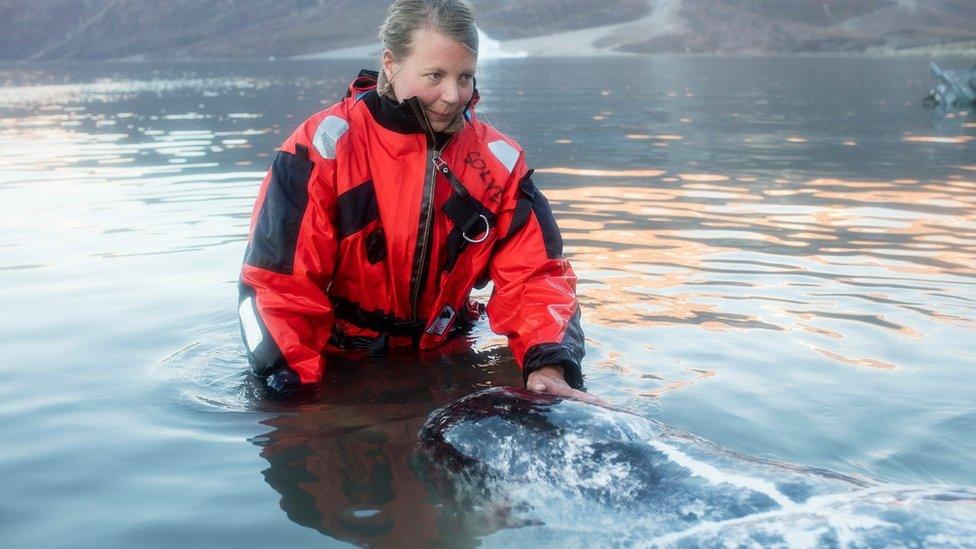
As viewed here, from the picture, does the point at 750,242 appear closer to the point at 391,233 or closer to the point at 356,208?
the point at 391,233

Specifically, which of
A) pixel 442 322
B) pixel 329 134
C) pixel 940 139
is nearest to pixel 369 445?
pixel 442 322

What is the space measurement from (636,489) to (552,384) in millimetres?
943

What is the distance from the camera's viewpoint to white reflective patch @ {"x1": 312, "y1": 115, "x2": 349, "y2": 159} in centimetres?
409

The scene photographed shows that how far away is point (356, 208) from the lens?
411cm

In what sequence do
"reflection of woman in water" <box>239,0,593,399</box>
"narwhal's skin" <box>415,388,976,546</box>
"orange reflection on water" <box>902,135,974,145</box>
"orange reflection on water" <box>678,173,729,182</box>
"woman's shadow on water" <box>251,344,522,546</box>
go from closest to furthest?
1. "narwhal's skin" <box>415,388,976,546</box>
2. "woman's shadow on water" <box>251,344,522,546</box>
3. "reflection of woman in water" <box>239,0,593,399</box>
4. "orange reflection on water" <box>678,173,729,182</box>
5. "orange reflection on water" <box>902,135,974,145</box>

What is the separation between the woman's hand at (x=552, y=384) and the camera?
3.36 metres

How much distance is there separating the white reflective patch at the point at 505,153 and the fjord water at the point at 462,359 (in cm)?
101

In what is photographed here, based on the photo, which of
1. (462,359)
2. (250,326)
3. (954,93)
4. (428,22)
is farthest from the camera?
(954,93)

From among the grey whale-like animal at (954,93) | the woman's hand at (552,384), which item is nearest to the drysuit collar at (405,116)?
the woman's hand at (552,384)

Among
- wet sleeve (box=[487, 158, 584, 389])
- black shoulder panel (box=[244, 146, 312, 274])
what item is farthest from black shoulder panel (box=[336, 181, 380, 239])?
wet sleeve (box=[487, 158, 584, 389])

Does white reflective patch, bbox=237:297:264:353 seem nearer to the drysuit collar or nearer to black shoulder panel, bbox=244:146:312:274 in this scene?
black shoulder panel, bbox=244:146:312:274

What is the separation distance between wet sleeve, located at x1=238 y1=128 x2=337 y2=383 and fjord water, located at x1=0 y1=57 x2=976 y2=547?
250 mm

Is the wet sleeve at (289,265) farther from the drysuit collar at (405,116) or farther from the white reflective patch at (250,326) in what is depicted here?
the drysuit collar at (405,116)

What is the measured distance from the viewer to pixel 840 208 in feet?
29.7
